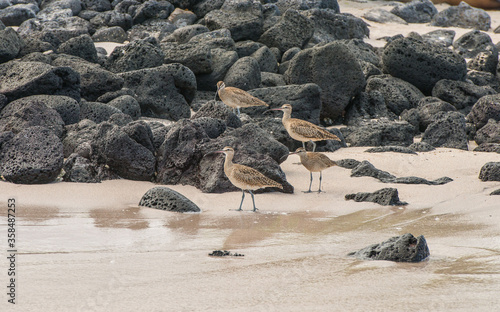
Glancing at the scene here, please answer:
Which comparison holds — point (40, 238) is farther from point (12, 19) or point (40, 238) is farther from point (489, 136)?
point (12, 19)

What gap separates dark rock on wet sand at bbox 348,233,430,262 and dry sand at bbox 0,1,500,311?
0.35ft

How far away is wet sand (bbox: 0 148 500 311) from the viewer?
15.5 ft

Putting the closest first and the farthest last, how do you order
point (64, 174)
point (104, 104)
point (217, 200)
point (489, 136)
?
point (217, 200) < point (64, 174) < point (104, 104) < point (489, 136)

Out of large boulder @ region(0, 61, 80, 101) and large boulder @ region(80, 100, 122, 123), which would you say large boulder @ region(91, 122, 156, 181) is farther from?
large boulder @ region(0, 61, 80, 101)

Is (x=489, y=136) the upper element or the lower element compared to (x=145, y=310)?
upper

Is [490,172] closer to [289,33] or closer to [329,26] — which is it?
[289,33]

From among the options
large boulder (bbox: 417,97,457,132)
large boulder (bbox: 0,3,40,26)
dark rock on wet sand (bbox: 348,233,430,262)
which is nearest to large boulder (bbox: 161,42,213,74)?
large boulder (bbox: 417,97,457,132)

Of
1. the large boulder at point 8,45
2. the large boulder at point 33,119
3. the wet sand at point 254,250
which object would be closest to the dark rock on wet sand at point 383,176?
the wet sand at point 254,250

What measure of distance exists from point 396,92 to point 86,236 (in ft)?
45.0

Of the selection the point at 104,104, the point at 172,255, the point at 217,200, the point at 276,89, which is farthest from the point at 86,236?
the point at 276,89

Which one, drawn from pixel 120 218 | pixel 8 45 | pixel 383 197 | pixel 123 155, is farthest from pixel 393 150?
pixel 8 45

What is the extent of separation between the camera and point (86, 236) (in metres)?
6.77

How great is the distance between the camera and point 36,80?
1320 centimetres

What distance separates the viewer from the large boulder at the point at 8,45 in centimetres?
1544
